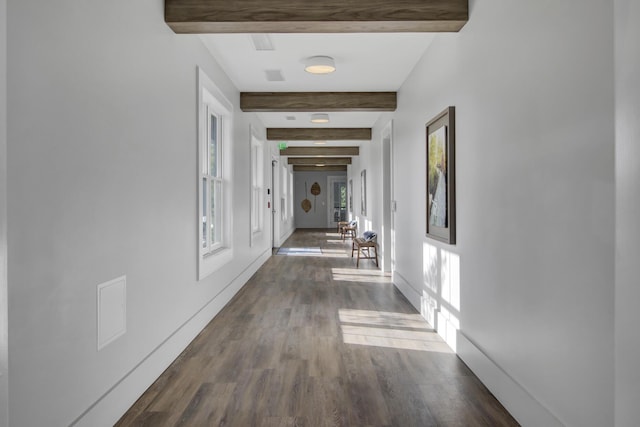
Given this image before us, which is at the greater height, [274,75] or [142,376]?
[274,75]

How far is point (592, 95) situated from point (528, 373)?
52.7 inches

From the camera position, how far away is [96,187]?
2127 mm

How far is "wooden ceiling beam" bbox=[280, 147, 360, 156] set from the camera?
11.5m

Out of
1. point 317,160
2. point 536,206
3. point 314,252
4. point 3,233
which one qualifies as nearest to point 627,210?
point 536,206

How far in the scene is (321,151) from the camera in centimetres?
1164

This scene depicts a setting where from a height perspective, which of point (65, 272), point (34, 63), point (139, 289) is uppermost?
point (34, 63)

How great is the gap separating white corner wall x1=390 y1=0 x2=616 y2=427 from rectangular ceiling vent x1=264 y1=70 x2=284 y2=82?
2.08 m

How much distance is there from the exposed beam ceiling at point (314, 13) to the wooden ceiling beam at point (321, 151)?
835 centimetres

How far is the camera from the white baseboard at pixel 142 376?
213 cm

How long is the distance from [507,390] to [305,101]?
174 inches

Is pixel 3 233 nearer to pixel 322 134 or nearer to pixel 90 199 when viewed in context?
pixel 90 199

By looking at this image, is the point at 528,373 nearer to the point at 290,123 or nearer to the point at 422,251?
the point at 422,251

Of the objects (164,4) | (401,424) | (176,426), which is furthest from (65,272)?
(164,4)

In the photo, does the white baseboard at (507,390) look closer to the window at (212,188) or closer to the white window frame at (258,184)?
the window at (212,188)
